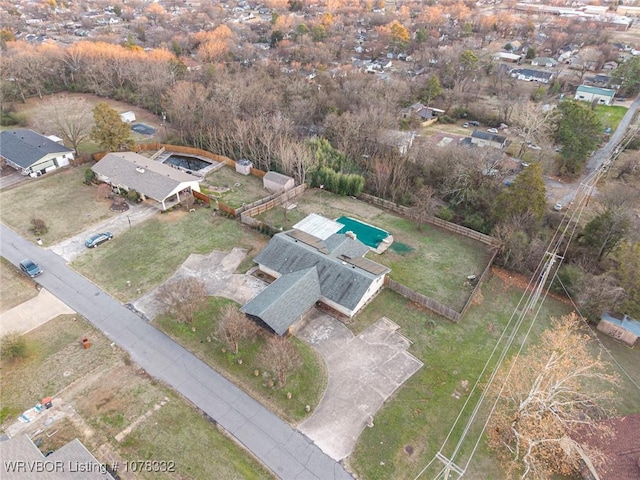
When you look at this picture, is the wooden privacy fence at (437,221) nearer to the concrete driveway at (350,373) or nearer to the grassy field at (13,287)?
the concrete driveway at (350,373)

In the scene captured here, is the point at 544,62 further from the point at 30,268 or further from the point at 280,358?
the point at 30,268

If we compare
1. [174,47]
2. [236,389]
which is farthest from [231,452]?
[174,47]

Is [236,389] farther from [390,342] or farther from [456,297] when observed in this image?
[456,297]

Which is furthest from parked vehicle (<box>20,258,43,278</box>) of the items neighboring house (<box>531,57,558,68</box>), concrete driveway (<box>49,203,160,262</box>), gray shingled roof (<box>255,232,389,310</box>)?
neighboring house (<box>531,57,558,68</box>)

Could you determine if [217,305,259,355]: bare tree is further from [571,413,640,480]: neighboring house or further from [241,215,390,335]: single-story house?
[571,413,640,480]: neighboring house

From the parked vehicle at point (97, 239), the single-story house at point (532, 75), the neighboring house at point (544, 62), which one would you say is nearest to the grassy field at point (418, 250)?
the parked vehicle at point (97, 239)
